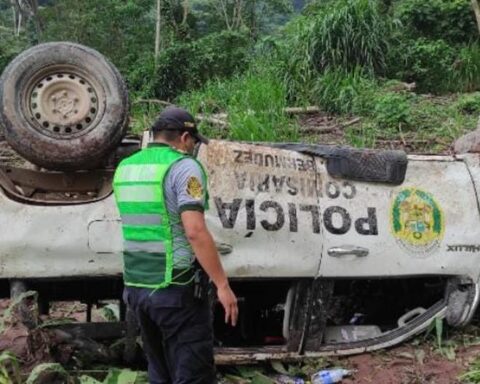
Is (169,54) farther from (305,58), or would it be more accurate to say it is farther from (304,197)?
(304,197)

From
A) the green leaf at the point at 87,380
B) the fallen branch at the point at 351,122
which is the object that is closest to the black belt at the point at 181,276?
the green leaf at the point at 87,380

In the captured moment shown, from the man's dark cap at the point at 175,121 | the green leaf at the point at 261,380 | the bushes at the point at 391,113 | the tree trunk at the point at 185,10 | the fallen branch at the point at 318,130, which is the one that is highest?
the tree trunk at the point at 185,10

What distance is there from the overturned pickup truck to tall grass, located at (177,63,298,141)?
425cm

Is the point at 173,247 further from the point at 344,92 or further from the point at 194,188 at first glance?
the point at 344,92

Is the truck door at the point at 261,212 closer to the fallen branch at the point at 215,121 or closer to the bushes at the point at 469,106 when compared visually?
the fallen branch at the point at 215,121

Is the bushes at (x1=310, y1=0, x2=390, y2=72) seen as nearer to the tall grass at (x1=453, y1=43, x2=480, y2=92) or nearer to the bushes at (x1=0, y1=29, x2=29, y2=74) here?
the tall grass at (x1=453, y1=43, x2=480, y2=92)

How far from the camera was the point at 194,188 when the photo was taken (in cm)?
292

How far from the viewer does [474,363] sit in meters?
4.11

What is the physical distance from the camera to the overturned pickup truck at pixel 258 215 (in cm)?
365

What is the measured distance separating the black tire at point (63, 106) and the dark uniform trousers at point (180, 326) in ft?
3.28

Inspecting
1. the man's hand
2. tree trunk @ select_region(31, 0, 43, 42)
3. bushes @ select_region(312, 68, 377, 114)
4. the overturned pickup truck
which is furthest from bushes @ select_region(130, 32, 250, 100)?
the man's hand

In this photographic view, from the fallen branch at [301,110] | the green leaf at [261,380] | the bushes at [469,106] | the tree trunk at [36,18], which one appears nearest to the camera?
the green leaf at [261,380]

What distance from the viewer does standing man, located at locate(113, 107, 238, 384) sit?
2916 mm

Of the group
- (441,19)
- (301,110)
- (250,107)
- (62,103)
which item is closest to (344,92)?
(301,110)
